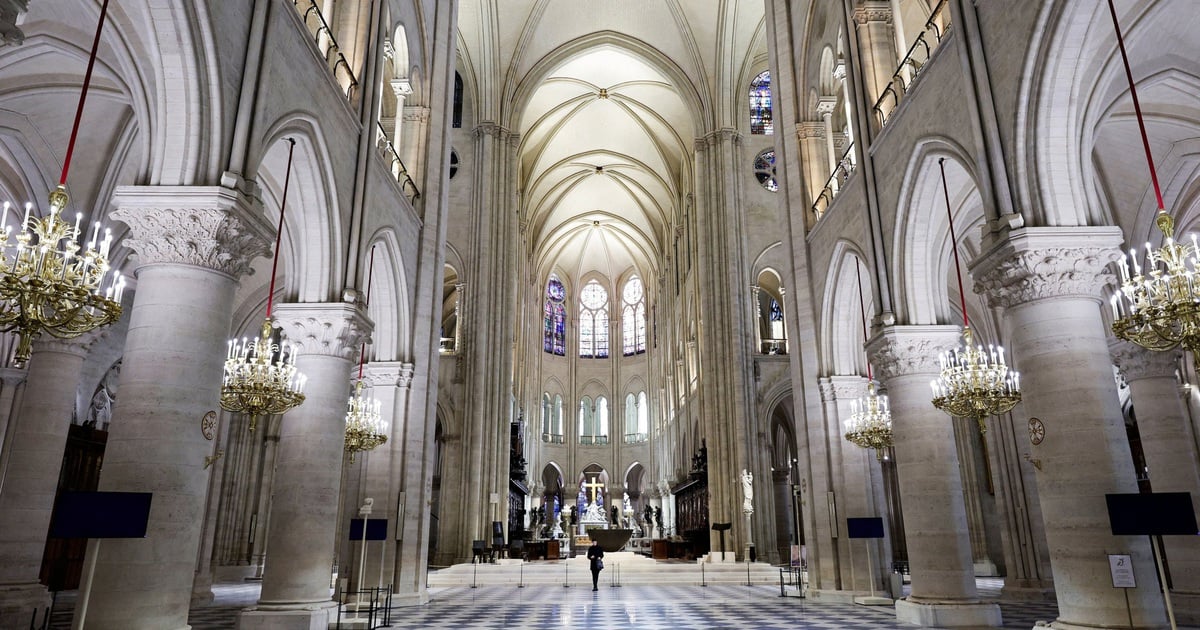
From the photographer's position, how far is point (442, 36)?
15.9 metres

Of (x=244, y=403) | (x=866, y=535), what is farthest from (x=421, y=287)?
(x=866, y=535)

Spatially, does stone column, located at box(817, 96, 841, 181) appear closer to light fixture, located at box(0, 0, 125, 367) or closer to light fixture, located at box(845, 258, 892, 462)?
light fixture, located at box(845, 258, 892, 462)

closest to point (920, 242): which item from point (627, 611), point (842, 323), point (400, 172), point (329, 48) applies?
point (842, 323)

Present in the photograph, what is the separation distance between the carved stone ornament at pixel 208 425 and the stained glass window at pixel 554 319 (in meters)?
39.7

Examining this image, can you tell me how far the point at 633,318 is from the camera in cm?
4884

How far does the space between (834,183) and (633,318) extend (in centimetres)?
3441

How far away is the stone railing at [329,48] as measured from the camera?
10031 mm

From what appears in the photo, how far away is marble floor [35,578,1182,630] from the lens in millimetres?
9602

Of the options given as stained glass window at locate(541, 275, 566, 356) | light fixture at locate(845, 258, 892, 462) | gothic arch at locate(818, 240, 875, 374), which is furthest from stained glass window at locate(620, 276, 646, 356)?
light fixture at locate(845, 258, 892, 462)

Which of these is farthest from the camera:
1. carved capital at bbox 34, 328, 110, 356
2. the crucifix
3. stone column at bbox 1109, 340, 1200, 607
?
the crucifix

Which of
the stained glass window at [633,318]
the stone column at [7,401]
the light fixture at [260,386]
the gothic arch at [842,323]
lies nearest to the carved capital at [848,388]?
the gothic arch at [842,323]

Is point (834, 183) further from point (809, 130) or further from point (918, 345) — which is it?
point (918, 345)

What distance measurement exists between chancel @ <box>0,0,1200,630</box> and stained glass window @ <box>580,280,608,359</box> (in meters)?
23.2

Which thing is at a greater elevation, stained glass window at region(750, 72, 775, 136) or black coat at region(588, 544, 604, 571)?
stained glass window at region(750, 72, 775, 136)
